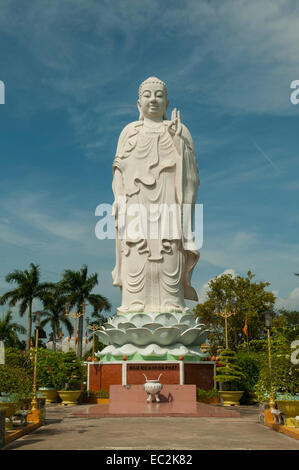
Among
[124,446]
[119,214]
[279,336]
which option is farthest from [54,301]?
[124,446]

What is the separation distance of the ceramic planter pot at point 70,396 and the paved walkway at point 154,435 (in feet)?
19.7

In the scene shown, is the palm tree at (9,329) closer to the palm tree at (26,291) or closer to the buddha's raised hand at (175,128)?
the palm tree at (26,291)

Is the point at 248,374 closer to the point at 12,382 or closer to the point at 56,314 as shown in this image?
the point at 12,382

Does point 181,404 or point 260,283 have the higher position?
point 260,283

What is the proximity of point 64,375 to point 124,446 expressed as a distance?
11593 millimetres

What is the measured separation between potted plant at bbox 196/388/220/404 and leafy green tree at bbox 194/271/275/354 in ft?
46.6

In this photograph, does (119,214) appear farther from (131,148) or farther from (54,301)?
(54,301)

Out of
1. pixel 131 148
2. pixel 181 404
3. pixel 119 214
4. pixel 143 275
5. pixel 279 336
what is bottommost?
pixel 181 404

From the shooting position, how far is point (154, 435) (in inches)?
348

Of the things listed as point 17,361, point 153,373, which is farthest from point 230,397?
point 17,361

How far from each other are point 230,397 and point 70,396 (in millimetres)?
5446

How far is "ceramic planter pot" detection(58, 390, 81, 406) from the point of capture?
17828mm
